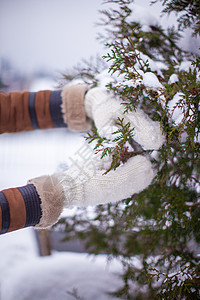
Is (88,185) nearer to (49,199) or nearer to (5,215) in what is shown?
(49,199)

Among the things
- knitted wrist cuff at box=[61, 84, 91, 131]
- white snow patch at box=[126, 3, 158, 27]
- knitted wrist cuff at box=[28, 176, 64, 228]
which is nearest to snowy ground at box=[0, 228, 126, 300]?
knitted wrist cuff at box=[28, 176, 64, 228]

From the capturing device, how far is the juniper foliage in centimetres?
58

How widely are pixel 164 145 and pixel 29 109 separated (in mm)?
445

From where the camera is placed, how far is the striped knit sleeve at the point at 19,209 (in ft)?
1.93

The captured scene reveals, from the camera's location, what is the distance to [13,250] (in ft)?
4.58

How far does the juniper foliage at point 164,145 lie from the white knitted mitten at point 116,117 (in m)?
0.02

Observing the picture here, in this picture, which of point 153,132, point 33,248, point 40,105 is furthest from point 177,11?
point 33,248

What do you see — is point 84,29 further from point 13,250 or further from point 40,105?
point 13,250

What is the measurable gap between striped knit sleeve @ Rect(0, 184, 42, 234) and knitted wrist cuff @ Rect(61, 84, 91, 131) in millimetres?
281

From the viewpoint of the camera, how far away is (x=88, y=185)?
0.65m

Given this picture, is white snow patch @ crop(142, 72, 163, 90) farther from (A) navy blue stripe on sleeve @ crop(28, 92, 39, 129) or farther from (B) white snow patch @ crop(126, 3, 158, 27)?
(A) navy blue stripe on sleeve @ crop(28, 92, 39, 129)

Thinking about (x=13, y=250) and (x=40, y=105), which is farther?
(x=13, y=250)

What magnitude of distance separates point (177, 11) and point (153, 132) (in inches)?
13.9

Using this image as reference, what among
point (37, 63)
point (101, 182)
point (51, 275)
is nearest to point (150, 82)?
point (101, 182)
